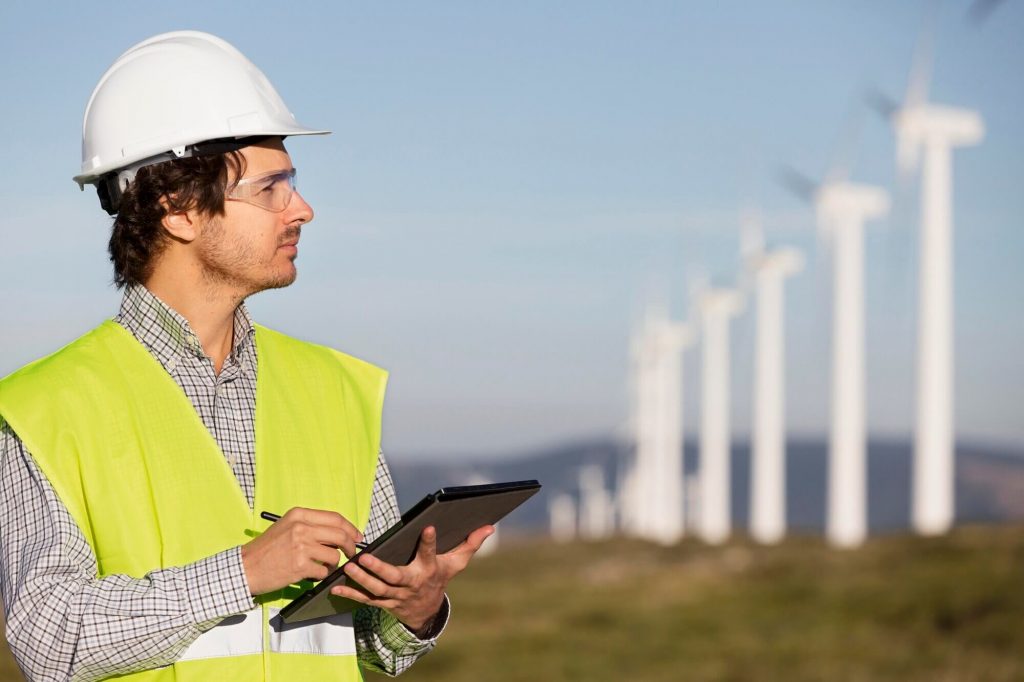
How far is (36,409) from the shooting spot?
409cm

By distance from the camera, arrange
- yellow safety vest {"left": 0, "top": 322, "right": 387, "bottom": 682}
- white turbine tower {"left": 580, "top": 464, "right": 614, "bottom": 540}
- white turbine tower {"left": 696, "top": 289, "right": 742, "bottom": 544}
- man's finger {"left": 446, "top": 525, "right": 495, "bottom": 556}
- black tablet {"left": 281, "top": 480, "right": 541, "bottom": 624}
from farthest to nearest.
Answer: white turbine tower {"left": 580, "top": 464, "right": 614, "bottom": 540} < white turbine tower {"left": 696, "top": 289, "right": 742, "bottom": 544} < man's finger {"left": 446, "top": 525, "right": 495, "bottom": 556} < yellow safety vest {"left": 0, "top": 322, "right": 387, "bottom": 682} < black tablet {"left": 281, "top": 480, "right": 541, "bottom": 624}

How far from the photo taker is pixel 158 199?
14.9 feet

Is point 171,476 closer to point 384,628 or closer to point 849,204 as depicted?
point 384,628

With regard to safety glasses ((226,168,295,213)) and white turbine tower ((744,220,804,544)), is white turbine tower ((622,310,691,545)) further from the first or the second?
safety glasses ((226,168,295,213))

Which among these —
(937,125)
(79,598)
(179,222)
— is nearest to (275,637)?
(79,598)

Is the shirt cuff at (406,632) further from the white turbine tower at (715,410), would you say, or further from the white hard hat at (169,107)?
the white turbine tower at (715,410)

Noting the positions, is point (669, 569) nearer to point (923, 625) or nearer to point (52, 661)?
point (923, 625)

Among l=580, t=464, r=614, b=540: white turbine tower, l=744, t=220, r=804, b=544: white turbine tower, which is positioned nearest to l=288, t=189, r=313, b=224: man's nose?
l=744, t=220, r=804, b=544: white turbine tower

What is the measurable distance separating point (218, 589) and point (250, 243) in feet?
3.45

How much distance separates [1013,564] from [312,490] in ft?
120

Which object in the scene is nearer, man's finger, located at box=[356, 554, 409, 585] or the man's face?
man's finger, located at box=[356, 554, 409, 585]

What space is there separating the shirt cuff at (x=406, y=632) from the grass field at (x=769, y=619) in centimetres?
2316

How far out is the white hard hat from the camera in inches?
177

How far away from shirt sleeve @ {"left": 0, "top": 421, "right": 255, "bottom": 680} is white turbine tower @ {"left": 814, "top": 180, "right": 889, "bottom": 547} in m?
48.2
